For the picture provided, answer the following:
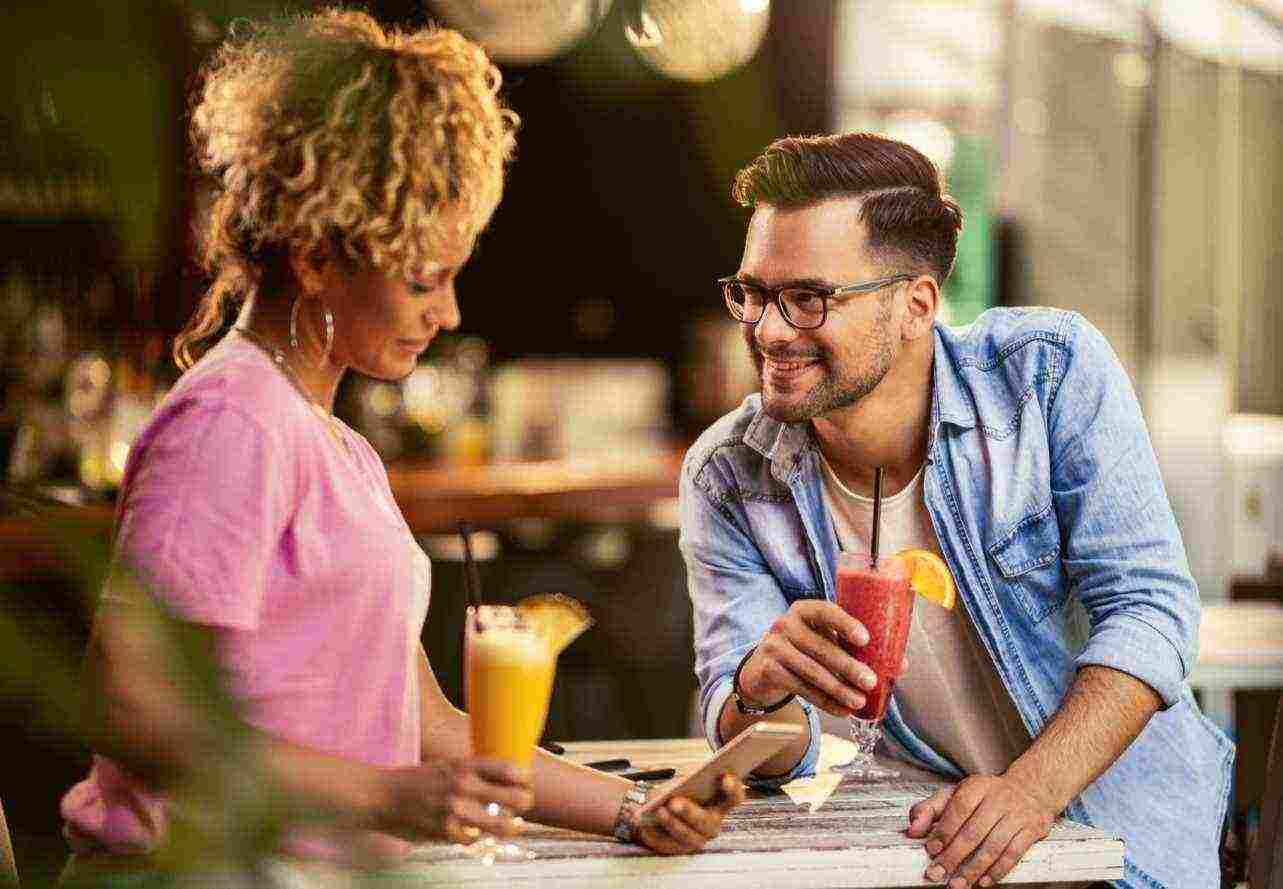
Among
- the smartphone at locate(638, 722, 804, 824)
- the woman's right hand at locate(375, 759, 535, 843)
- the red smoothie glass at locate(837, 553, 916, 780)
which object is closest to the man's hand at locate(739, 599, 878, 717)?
the red smoothie glass at locate(837, 553, 916, 780)

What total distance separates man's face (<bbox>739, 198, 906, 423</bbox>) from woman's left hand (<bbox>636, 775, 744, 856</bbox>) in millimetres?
720

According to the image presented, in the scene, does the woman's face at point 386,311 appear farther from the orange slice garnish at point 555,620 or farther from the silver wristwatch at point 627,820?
the silver wristwatch at point 627,820

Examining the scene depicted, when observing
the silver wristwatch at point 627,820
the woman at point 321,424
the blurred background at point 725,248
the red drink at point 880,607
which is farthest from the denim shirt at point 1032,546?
the blurred background at point 725,248

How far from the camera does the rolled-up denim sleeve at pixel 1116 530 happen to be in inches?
79.7

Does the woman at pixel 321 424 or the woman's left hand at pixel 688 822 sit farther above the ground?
the woman at pixel 321 424

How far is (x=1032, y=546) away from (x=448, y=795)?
1.19 m

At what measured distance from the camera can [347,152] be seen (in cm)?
146

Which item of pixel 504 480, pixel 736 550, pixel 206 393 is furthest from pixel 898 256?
pixel 504 480

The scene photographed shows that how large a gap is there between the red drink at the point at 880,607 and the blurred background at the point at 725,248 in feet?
8.89

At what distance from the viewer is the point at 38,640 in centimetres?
47

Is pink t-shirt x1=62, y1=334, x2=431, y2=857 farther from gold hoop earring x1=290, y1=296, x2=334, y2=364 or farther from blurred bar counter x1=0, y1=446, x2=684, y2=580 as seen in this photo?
blurred bar counter x1=0, y1=446, x2=684, y2=580

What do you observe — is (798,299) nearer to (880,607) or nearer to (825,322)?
(825,322)

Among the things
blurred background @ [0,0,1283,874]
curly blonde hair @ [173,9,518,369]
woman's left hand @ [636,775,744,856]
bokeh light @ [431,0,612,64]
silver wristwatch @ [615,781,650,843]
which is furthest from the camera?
bokeh light @ [431,0,612,64]

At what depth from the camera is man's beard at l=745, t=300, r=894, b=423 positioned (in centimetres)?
216
